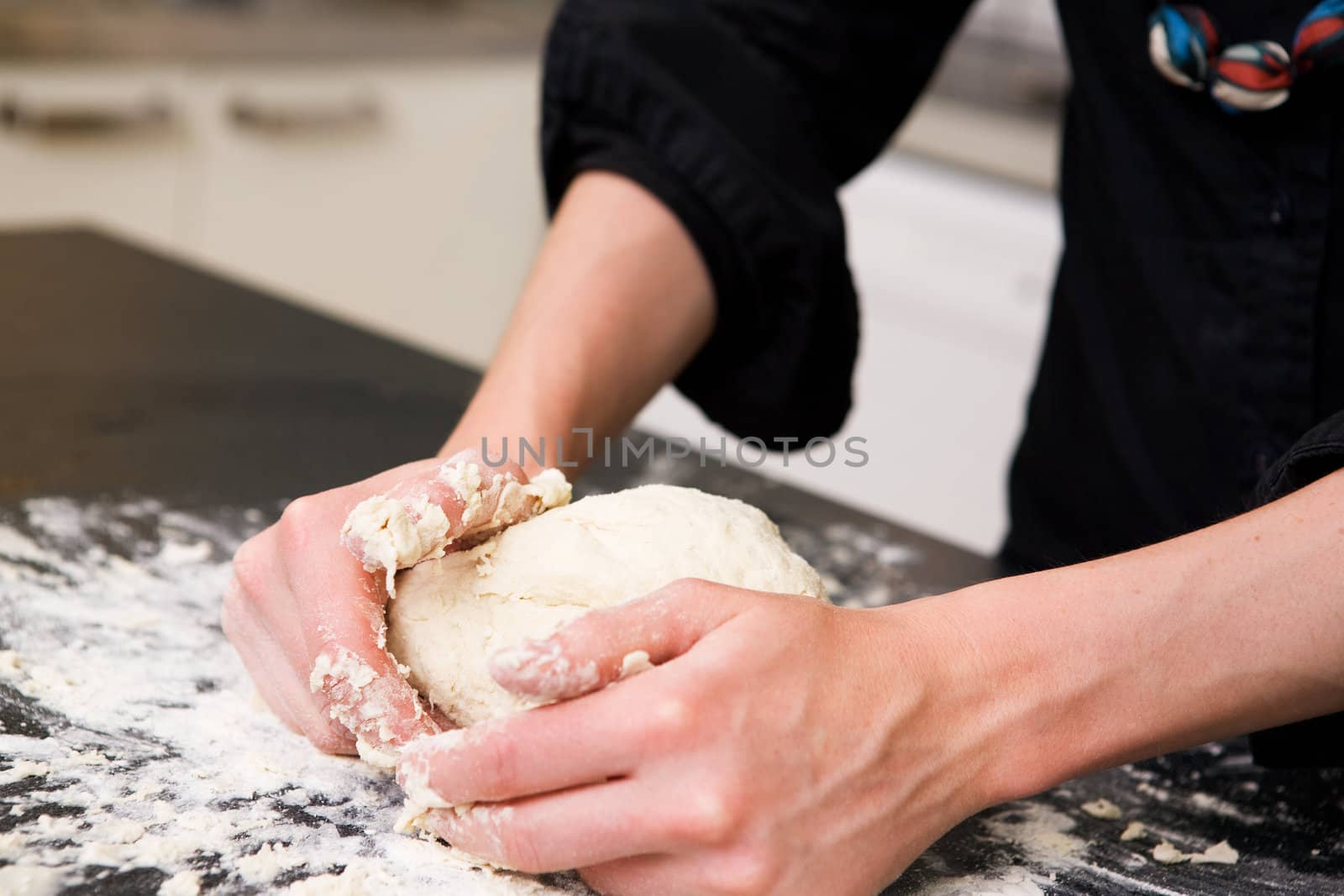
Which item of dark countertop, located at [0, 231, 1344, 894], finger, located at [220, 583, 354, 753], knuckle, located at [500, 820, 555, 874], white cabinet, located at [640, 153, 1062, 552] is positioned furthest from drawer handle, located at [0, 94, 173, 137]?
knuckle, located at [500, 820, 555, 874]

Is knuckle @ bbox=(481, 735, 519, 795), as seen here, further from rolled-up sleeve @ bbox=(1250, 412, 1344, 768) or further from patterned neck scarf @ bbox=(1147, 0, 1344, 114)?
patterned neck scarf @ bbox=(1147, 0, 1344, 114)

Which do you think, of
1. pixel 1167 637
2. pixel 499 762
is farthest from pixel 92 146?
pixel 1167 637

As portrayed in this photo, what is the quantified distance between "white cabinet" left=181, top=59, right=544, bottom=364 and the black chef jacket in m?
1.28

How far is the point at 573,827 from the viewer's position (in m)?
0.58

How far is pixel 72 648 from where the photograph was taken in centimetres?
79

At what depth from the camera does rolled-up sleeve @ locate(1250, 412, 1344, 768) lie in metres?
0.68

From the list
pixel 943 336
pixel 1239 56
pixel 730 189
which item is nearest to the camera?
pixel 1239 56

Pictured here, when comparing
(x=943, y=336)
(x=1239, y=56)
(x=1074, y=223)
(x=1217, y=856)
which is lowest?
(x=1217, y=856)

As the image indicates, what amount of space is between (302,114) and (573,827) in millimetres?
1896

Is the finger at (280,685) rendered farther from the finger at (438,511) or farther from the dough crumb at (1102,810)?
the dough crumb at (1102,810)

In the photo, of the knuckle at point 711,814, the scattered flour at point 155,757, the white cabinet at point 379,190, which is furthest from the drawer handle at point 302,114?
the knuckle at point 711,814

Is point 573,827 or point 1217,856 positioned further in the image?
point 1217,856

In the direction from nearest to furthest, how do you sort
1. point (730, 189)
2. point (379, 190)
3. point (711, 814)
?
point (711, 814) < point (730, 189) < point (379, 190)

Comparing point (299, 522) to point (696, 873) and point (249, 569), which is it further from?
point (696, 873)
